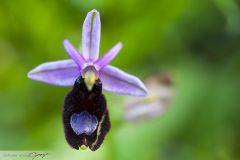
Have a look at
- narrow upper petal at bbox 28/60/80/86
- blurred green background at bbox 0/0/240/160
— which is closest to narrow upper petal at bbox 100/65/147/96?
narrow upper petal at bbox 28/60/80/86

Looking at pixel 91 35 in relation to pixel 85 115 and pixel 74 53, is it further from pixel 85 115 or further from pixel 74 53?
pixel 85 115

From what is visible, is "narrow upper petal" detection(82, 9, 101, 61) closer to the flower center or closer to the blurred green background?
the flower center

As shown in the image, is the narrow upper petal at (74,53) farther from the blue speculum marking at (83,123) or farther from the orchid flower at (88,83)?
the blue speculum marking at (83,123)

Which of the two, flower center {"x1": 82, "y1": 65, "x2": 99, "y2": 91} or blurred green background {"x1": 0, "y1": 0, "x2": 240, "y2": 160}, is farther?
blurred green background {"x1": 0, "y1": 0, "x2": 240, "y2": 160}

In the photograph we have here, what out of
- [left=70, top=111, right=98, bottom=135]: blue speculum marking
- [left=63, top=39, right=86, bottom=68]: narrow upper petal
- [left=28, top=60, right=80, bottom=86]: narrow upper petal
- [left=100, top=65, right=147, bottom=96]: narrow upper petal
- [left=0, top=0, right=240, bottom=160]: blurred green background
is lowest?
[left=70, top=111, right=98, bottom=135]: blue speculum marking

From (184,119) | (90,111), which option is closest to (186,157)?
(184,119)

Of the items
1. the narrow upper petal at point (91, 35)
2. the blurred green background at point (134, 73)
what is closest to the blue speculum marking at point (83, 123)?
the narrow upper petal at point (91, 35)

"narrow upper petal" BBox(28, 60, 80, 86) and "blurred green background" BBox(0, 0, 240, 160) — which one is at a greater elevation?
"blurred green background" BBox(0, 0, 240, 160)

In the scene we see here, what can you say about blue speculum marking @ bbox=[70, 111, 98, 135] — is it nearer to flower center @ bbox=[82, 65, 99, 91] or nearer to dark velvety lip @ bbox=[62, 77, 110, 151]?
dark velvety lip @ bbox=[62, 77, 110, 151]
